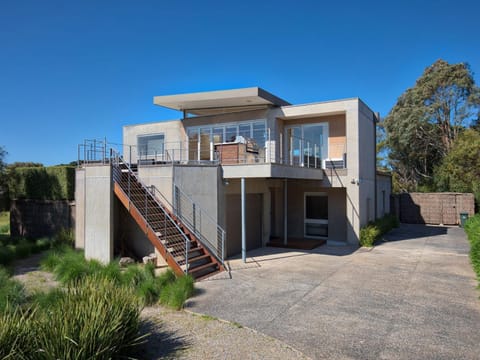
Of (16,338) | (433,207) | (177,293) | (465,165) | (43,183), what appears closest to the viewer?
(16,338)

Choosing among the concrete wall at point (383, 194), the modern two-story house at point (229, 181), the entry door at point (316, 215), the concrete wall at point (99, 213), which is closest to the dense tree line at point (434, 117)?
the concrete wall at point (383, 194)

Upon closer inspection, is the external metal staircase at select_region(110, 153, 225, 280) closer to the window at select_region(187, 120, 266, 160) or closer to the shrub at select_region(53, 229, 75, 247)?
the shrub at select_region(53, 229, 75, 247)

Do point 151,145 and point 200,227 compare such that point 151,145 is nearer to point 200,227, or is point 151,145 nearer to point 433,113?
point 200,227

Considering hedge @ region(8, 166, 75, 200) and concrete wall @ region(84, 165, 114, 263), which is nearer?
concrete wall @ region(84, 165, 114, 263)

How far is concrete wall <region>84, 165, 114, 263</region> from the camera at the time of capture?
1130cm

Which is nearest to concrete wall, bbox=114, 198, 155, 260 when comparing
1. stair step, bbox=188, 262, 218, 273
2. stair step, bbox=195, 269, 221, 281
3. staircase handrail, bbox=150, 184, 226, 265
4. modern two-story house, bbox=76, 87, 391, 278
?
modern two-story house, bbox=76, 87, 391, 278

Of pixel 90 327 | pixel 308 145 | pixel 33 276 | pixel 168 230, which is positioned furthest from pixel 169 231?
pixel 308 145

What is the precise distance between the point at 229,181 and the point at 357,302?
20.9 ft

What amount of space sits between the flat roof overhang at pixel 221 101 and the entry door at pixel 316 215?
4852 millimetres

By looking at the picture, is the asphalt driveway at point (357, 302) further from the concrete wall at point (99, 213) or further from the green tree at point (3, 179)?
the green tree at point (3, 179)

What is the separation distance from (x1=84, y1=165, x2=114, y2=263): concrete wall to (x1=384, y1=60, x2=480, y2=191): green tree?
96.8 ft

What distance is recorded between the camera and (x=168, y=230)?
36.6ft

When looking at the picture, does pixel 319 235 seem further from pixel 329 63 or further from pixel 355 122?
pixel 329 63

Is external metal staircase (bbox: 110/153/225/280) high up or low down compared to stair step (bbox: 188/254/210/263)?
up
